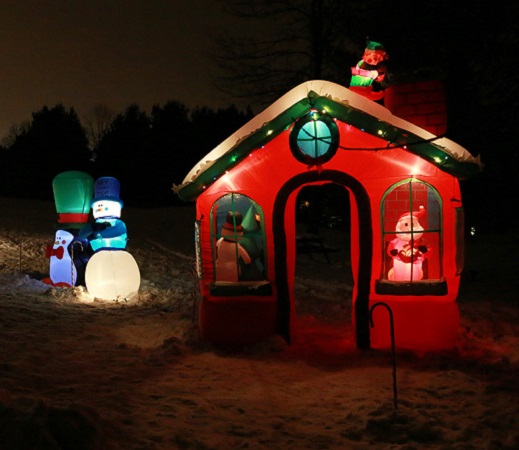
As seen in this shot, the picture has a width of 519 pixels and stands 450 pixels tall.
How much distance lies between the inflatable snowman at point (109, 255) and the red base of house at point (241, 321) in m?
3.40

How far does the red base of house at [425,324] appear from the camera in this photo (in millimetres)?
6859

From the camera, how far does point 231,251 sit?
760 cm

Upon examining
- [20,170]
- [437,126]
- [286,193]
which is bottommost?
[286,193]

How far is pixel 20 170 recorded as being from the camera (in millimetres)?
33469

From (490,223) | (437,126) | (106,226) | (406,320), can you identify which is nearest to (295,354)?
(406,320)

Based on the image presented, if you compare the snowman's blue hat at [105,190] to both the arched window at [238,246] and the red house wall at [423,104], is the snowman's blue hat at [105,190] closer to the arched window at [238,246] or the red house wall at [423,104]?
the arched window at [238,246]

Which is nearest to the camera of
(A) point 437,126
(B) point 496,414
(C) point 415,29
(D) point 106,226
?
(B) point 496,414

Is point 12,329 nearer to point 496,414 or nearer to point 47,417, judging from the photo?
point 47,417

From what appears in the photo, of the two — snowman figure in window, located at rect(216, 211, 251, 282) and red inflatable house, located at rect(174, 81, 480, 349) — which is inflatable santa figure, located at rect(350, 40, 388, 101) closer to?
red inflatable house, located at rect(174, 81, 480, 349)

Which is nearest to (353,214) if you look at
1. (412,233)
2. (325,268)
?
(412,233)

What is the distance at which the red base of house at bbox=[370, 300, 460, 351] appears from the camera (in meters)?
6.86

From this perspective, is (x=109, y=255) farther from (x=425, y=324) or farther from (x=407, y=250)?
(x=425, y=324)

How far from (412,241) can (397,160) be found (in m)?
1.07

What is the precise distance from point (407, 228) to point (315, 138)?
1.71m
